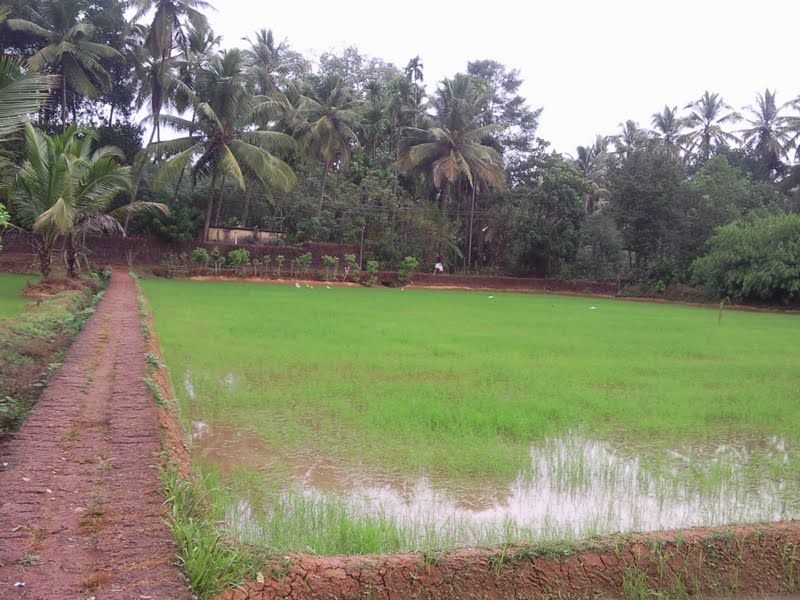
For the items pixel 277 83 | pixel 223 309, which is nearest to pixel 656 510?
pixel 223 309

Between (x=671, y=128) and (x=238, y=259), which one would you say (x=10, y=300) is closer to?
(x=238, y=259)

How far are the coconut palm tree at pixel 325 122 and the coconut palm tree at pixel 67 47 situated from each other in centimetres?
767

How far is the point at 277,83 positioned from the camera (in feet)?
97.5

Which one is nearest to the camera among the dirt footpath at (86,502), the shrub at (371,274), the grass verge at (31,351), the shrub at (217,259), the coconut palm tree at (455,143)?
the dirt footpath at (86,502)

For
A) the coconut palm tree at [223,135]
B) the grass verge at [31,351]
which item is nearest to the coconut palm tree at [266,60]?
the coconut palm tree at [223,135]

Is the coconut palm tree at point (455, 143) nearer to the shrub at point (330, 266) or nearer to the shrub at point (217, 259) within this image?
the shrub at point (330, 266)

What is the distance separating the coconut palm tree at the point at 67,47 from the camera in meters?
22.3

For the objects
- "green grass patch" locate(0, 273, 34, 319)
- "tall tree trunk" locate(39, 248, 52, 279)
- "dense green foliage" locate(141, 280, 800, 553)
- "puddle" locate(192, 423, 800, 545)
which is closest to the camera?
"puddle" locate(192, 423, 800, 545)

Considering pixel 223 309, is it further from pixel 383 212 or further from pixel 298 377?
pixel 383 212

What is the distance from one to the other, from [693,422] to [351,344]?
5.01 meters

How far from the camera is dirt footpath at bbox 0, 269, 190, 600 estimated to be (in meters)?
1.90

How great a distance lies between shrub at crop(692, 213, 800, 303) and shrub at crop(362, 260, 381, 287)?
42.6 feet

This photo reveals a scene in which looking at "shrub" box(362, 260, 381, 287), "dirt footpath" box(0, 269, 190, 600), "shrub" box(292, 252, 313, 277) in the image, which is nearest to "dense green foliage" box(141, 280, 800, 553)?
"dirt footpath" box(0, 269, 190, 600)

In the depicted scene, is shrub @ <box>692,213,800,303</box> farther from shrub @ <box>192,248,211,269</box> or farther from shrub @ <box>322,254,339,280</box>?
shrub @ <box>192,248,211,269</box>
